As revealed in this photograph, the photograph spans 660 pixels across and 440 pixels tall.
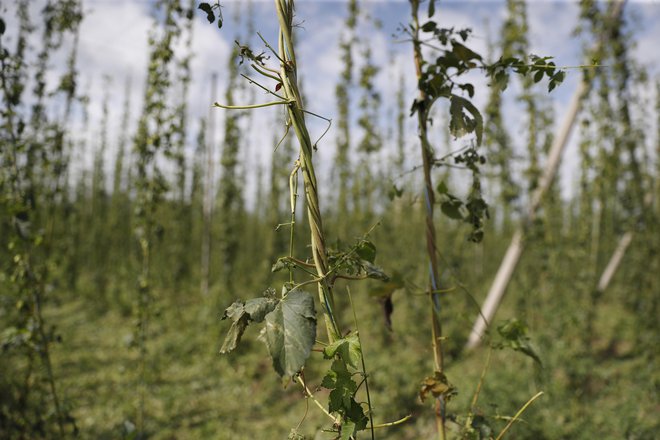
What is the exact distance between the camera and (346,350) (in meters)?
0.86

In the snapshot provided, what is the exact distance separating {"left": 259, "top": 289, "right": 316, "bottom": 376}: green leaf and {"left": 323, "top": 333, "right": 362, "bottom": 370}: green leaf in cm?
12

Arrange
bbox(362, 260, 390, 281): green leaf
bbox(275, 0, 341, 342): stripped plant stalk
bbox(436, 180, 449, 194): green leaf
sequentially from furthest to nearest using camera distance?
1. bbox(436, 180, 449, 194): green leaf
2. bbox(362, 260, 390, 281): green leaf
3. bbox(275, 0, 341, 342): stripped plant stalk

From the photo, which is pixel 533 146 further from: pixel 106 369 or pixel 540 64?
pixel 106 369

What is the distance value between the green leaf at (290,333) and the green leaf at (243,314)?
3 cm

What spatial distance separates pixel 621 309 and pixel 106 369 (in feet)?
43.5

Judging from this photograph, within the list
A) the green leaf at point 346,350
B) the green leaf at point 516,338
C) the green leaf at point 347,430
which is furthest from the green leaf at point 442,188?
the green leaf at point 347,430

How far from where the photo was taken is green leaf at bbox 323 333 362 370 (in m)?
0.85

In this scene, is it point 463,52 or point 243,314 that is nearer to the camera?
point 243,314

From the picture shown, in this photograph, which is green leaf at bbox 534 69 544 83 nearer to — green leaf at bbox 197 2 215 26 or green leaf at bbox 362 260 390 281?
green leaf at bbox 362 260 390 281

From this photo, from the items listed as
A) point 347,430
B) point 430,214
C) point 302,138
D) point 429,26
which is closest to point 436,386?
point 347,430

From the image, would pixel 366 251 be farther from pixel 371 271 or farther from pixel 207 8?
pixel 207 8

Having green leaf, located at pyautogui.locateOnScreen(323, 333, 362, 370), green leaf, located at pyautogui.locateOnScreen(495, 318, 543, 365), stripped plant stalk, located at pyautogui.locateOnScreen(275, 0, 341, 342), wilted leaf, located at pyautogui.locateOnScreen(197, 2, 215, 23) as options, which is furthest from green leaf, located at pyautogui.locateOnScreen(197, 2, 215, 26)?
green leaf, located at pyautogui.locateOnScreen(495, 318, 543, 365)

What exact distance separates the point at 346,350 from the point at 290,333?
0.17m

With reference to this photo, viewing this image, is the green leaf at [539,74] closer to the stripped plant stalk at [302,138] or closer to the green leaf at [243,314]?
the stripped plant stalk at [302,138]
